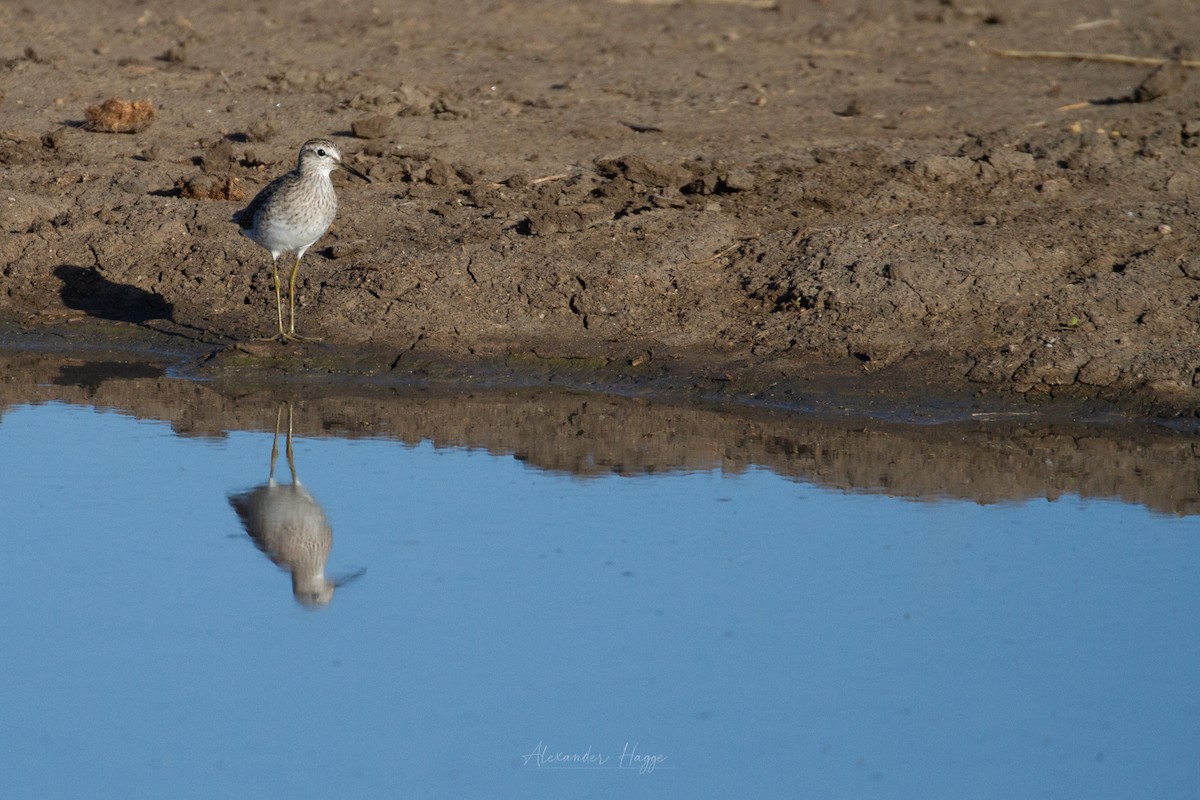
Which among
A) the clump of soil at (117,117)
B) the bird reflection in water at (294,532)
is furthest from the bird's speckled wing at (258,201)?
the clump of soil at (117,117)

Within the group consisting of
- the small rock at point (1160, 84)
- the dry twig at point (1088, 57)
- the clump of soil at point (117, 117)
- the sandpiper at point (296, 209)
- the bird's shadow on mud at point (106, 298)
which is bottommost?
the bird's shadow on mud at point (106, 298)

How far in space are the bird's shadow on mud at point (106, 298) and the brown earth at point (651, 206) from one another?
21 mm

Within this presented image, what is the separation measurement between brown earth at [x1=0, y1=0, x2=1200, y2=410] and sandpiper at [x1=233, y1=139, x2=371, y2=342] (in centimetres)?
65

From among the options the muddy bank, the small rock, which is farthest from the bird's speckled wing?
the small rock

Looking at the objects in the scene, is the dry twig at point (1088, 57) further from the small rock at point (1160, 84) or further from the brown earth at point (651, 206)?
the small rock at point (1160, 84)

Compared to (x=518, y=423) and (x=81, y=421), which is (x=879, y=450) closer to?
(x=518, y=423)

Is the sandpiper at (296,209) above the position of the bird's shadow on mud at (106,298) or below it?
above

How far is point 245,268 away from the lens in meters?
11.2

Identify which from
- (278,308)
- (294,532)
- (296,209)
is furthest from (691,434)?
(278,308)

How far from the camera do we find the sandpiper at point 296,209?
9.95m

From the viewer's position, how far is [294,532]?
7.38 meters

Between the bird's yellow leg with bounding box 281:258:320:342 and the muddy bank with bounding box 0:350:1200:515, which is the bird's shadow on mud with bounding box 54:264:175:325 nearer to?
the muddy bank with bounding box 0:350:1200:515

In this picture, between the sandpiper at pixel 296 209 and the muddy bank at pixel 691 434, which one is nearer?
the muddy bank at pixel 691 434

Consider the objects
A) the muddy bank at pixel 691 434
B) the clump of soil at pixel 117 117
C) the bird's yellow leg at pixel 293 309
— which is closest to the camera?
the muddy bank at pixel 691 434
